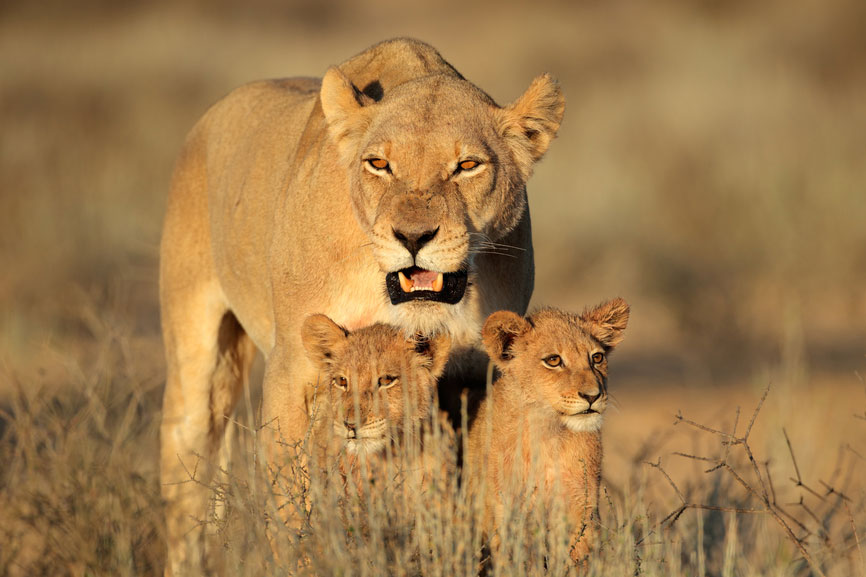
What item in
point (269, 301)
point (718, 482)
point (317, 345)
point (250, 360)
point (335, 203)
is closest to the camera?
point (317, 345)

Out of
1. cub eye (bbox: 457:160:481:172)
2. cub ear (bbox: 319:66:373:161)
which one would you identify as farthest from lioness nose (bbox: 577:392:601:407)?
cub ear (bbox: 319:66:373:161)

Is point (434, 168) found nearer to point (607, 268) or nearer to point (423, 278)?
point (423, 278)

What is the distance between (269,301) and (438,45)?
65.6 ft

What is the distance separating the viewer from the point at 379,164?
14.3ft

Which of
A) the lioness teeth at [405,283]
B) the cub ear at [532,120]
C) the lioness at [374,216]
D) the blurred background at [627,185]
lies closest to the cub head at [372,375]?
the lioness at [374,216]

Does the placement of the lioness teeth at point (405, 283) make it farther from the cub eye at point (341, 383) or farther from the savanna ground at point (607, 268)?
the savanna ground at point (607, 268)

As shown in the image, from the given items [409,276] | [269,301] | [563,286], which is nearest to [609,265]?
[563,286]

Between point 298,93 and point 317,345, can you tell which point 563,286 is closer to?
point 298,93

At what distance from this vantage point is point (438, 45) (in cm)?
2458

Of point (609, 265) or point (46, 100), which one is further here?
point (46, 100)

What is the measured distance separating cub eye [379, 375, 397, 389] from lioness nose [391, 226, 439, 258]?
46cm

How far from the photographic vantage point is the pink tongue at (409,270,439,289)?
13.8ft

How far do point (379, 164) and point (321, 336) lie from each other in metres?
0.66

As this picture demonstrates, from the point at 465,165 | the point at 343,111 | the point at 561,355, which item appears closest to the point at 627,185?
the point at 343,111
